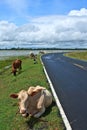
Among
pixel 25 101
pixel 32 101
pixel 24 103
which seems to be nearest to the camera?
pixel 24 103

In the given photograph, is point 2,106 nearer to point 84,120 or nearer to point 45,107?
point 45,107

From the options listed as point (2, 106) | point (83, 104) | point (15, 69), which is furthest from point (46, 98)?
point (15, 69)

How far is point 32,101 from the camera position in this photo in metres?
11.6

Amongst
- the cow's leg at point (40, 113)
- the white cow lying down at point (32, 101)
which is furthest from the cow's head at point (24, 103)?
the cow's leg at point (40, 113)

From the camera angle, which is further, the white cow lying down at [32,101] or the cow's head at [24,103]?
the white cow lying down at [32,101]

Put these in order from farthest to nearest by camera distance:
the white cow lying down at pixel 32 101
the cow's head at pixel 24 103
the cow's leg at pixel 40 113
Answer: the cow's leg at pixel 40 113, the white cow lying down at pixel 32 101, the cow's head at pixel 24 103

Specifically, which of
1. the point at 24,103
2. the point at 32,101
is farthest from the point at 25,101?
the point at 32,101

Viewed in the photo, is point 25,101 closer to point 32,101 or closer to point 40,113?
point 32,101

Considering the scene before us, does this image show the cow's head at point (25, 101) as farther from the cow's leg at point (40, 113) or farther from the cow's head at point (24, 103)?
the cow's leg at point (40, 113)

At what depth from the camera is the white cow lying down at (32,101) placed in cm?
1104

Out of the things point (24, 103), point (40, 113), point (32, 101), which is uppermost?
point (24, 103)

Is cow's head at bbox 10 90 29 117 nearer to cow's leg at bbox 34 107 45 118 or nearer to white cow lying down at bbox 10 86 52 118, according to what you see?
white cow lying down at bbox 10 86 52 118

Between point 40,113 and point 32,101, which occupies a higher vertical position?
point 32,101

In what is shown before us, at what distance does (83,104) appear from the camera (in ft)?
43.5
